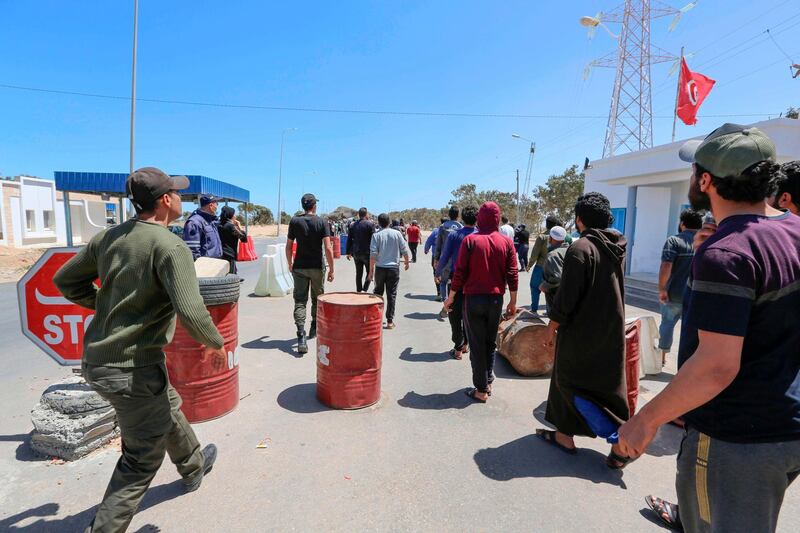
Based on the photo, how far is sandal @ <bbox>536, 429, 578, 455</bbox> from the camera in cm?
342

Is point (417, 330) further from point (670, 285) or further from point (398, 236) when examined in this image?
point (670, 285)

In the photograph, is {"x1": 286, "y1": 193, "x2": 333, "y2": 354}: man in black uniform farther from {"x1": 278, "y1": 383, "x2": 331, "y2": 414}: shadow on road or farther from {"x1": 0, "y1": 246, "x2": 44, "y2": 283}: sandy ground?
{"x1": 0, "y1": 246, "x2": 44, "y2": 283}: sandy ground

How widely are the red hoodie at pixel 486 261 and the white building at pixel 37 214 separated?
91.4ft

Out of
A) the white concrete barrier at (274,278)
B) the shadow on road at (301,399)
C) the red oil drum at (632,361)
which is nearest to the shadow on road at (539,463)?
the red oil drum at (632,361)

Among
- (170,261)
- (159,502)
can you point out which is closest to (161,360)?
(170,261)

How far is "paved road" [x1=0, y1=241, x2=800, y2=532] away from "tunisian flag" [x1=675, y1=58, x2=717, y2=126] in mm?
16134

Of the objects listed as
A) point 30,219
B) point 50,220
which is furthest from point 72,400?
point 50,220

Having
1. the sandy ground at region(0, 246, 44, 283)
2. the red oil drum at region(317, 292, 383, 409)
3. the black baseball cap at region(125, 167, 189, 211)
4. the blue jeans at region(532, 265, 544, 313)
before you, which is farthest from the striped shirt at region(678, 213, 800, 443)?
the sandy ground at region(0, 246, 44, 283)

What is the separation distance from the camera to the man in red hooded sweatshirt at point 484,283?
425 centimetres

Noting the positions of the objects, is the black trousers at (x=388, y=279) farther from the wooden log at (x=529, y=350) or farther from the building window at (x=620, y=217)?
the building window at (x=620, y=217)

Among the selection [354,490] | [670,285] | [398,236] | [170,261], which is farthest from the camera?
[398,236]

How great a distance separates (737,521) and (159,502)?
9.89ft

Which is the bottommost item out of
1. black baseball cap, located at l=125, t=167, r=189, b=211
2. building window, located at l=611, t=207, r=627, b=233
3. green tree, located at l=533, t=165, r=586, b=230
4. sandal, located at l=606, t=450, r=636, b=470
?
sandal, located at l=606, t=450, r=636, b=470

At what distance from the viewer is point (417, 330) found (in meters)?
7.39
